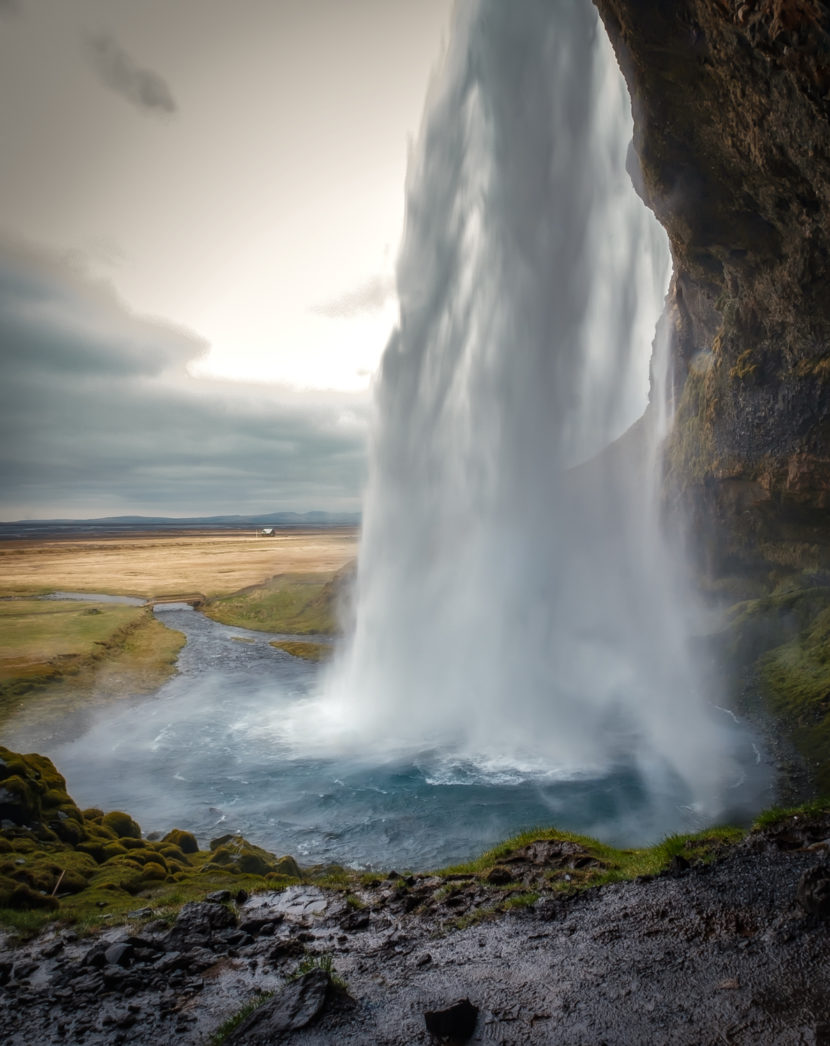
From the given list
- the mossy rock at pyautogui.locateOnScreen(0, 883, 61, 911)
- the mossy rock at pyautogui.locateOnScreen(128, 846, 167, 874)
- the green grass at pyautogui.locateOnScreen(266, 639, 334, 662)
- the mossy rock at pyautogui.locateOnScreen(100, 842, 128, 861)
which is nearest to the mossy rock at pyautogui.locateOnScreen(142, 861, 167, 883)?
the mossy rock at pyautogui.locateOnScreen(128, 846, 167, 874)

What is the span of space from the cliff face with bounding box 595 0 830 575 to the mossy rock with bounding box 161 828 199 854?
25936 mm

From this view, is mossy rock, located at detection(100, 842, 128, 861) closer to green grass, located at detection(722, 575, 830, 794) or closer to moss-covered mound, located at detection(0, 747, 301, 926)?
moss-covered mound, located at detection(0, 747, 301, 926)

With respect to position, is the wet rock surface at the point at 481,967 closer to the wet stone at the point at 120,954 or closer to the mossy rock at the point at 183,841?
the wet stone at the point at 120,954

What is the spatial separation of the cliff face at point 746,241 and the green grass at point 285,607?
125 feet

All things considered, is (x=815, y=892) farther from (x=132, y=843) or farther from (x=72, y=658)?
(x=72, y=658)

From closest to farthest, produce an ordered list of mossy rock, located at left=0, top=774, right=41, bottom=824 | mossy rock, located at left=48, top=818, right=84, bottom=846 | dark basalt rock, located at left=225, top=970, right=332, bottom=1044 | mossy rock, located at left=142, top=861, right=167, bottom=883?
dark basalt rock, located at left=225, top=970, right=332, bottom=1044 < mossy rock, located at left=142, top=861, right=167, bottom=883 < mossy rock, located at left=48, top=818, right=84, bottom=846 < mossy rock, located at left=0, top=774, right=41, bottom=824

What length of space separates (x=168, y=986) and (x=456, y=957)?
14.8ft

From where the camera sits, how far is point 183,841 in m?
17.9

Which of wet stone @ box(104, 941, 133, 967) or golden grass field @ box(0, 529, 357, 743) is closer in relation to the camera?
wet stone @ box(104, 941, 133, 967)

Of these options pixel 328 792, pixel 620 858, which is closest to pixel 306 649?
pixel 328 792

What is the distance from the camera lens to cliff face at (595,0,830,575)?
16.5m

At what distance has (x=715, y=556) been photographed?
4491cm

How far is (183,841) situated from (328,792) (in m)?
6.30

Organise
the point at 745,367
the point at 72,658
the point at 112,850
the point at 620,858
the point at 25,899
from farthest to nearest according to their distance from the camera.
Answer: the point at 72,658
the point at 745,367
the point at 112,850
the point at 620,858
the point at 25,899
